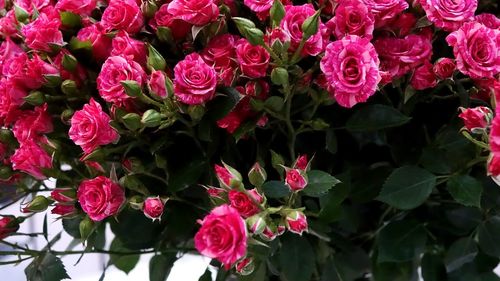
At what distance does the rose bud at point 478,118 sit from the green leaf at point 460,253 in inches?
7.9

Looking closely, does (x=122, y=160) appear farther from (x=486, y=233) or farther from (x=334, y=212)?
(x=486, y=233)

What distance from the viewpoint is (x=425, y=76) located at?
51 centimetres

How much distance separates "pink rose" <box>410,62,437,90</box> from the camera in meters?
0.51

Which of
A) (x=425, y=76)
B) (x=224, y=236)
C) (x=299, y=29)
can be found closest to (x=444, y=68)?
(x=425, y=76)

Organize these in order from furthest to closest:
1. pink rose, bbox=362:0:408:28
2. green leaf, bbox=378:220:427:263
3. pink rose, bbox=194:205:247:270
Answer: green leaf, bbox=378:220:427:263
pink rose, bbox=362:0:408:28
pink rose, bbox=194:205:247:270

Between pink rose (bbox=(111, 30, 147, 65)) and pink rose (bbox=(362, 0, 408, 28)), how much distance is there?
17 cm

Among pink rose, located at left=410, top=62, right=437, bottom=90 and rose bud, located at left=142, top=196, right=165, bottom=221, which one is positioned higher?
pink rose, located at left=410, top=62, right=437, bottom=90

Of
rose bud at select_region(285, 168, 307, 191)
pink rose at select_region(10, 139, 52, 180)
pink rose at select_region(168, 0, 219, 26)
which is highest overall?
pink rose at select_region(168, 0, 219, 26)

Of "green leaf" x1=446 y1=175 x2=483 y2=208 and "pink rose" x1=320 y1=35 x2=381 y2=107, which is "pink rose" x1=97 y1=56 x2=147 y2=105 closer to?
"pink rose" x1=320 y1=35 x2=381 y2=107

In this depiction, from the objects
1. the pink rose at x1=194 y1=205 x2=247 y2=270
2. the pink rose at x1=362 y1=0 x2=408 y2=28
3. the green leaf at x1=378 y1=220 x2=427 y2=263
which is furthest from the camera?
the green leaf at x1=378 y1=220 x2=427 y2=263

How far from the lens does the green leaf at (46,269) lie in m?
0.58

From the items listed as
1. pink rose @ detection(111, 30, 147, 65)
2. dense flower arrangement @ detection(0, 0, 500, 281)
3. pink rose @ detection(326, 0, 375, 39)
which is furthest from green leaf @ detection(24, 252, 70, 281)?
pink rose @ detection(326, 0, 375, 39)

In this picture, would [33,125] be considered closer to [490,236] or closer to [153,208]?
[153,208]

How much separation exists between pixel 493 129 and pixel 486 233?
246mm
